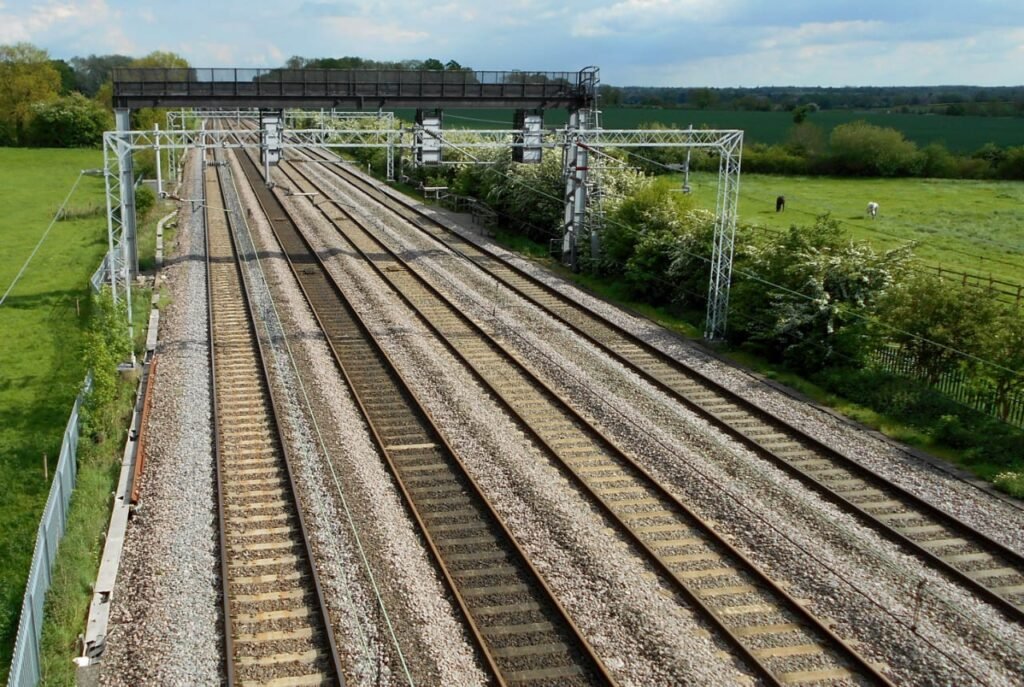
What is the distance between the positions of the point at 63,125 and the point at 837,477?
3610 inches

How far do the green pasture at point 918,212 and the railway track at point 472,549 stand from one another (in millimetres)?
19461

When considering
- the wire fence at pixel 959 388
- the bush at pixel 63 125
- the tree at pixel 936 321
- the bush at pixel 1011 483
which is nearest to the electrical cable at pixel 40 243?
the wire fence at pixel 959 388

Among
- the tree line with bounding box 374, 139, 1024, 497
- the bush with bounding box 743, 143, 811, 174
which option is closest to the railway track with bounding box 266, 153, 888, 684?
the tree line with bounding box 374, 139, 1024, 497

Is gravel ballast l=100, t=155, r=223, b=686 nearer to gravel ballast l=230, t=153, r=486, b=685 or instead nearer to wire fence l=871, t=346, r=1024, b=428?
gravel ballast l=230, t=153, r=486, b=685

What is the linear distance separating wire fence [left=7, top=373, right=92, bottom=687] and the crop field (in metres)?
0.79

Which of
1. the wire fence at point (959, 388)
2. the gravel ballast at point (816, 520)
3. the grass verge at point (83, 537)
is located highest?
the wire fence at point (959, 388)

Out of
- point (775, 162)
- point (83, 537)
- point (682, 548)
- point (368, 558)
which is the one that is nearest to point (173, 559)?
point (83, 537)

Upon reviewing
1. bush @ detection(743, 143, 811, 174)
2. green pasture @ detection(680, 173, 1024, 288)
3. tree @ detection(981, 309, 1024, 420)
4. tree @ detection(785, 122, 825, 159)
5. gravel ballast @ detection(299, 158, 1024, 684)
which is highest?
tree @ detection(785, 122, 825, 159)

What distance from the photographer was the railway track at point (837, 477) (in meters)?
13.8

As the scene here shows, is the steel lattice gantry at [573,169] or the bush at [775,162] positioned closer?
the steel lattice gantry at [573,169]

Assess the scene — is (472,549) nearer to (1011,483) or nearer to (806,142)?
(1011,483)

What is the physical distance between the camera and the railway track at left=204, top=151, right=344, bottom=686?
11164 millimetres

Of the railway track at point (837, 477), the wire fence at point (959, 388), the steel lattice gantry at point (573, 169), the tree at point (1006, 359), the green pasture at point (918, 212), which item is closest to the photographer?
the railway track at point (837, 477)

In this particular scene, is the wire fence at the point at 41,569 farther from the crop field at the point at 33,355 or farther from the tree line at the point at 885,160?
the tree line at the point at 885,160
